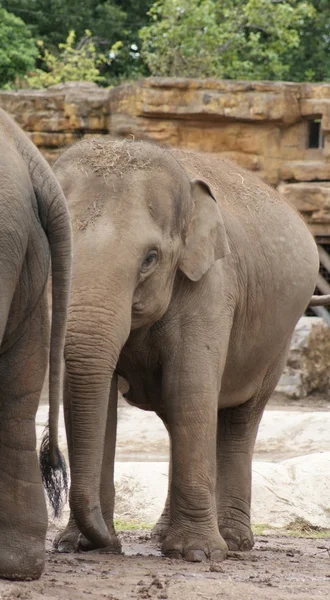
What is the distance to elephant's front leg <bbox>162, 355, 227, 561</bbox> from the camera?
21.3 feet

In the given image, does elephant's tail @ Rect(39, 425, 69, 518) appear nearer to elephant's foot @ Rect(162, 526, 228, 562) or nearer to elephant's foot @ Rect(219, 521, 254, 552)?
elephant's foot @ Rect(162, 526, 228, 562)

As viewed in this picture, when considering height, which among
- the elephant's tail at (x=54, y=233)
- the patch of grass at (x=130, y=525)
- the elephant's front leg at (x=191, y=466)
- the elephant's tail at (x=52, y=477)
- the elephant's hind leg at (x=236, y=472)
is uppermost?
the elephant's tail at (x=54, y=233)

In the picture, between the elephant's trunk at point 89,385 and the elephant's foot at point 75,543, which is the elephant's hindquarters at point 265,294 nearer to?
the elephant's foot at point 75,543

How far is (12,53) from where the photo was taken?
24.2 metres

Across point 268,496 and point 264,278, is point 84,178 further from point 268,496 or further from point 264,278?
point 268,496

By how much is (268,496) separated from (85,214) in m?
3.32

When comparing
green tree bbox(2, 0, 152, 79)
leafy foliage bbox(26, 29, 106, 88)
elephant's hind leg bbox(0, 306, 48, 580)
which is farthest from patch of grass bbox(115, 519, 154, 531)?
green tree bbox(2, 0, 152, 79)

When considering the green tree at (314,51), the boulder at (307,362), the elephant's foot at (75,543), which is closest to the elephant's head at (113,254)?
the elephant's foot at (75,543)

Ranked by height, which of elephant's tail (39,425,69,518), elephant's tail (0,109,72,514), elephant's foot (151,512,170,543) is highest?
elephant's tail (0,109,72,514)

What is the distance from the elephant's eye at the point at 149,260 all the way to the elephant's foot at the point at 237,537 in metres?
1.82

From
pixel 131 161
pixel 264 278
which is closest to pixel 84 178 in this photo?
pixel 131 161

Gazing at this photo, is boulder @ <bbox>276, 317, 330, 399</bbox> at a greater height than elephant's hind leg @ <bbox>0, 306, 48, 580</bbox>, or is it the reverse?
elephant's hind leg @ <bbox>0, 306, 48, 580</bbox>

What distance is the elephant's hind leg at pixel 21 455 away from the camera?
4.77 metres

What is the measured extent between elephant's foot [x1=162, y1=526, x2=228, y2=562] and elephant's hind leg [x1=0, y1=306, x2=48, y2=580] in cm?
168
